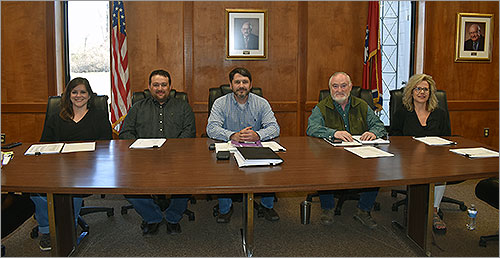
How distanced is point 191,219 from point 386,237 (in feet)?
4.77

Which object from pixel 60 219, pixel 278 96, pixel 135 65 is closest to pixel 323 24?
pixel 278 96

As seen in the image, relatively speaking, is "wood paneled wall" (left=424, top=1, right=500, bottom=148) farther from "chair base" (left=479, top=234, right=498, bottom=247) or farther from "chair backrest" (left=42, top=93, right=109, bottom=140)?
"chair backrest" (left=42, top=93, right=109, bottom=140)

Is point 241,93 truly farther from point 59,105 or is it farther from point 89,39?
point 89,39

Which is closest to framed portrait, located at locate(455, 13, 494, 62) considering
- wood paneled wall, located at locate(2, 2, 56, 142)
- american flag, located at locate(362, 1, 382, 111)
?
american flag, located at locate(362, 1, 382, 111)

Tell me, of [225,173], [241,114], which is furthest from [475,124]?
[225,173]

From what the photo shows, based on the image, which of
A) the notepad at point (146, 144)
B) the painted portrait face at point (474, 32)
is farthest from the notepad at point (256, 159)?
the painted portrait face at point (474, 32)

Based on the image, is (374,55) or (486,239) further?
(374,55)

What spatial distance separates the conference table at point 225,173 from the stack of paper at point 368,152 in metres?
0.05

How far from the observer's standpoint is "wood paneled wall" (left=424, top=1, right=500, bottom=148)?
16.9 feet

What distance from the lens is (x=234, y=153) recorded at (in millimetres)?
2330

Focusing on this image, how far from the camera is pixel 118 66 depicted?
15.1 ft

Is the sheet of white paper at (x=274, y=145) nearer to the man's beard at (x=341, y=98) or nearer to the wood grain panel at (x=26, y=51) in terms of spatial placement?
the man's beard at (x=341, y=98)

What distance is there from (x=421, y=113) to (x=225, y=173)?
2088 mm

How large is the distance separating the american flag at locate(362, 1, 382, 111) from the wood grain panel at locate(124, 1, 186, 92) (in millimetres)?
2398
